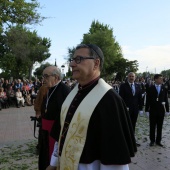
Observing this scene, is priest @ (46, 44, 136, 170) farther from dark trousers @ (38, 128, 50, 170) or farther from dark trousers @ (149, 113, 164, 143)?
dark trousers @ (149, 113, 164, 143)

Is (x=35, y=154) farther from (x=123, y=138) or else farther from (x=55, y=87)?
(x=123, y=138)

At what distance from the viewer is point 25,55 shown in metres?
48.2

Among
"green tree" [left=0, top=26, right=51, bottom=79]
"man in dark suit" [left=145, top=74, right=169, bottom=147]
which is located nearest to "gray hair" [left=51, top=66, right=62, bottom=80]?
"man in dark suit" [left=145, top=74, right=169, bottom=147]

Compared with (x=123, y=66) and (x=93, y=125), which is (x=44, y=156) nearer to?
(x=93, y=125)

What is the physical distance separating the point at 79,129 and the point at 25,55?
47.3m

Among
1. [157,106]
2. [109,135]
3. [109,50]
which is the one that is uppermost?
[109,50]

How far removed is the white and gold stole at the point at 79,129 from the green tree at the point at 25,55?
4135 cm

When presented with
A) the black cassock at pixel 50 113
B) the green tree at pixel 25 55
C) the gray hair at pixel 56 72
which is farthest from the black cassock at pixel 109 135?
the green tree at pixel 25 55

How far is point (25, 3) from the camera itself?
16.7 m

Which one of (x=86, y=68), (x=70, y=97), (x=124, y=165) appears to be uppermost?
(x=86, y=68)

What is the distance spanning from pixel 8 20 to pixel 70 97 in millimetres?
14677

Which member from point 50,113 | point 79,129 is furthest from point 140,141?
point 79,129

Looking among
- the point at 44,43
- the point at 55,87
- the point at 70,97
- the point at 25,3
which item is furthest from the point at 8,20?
the point at 44,43

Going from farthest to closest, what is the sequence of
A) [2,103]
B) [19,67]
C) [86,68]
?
[19,67] < [2,103] < [86,68]
